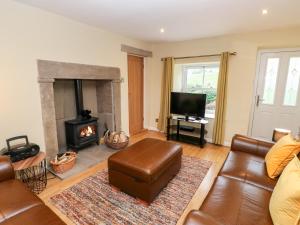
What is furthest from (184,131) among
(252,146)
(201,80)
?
(252,146)

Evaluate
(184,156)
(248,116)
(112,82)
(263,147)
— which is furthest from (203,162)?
(112,82)

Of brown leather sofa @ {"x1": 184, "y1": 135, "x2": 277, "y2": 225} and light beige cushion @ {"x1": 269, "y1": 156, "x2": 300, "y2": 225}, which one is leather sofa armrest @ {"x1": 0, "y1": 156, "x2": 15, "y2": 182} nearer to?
brown leather sofa @ {"x1": 184, "y1": 135, "x2": 277, "y2": 225}

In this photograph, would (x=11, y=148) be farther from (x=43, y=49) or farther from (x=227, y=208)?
(x=227, y=208)

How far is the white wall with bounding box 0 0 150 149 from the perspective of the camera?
217 centimetres

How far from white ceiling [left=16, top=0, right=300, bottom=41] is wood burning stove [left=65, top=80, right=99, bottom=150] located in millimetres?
1258

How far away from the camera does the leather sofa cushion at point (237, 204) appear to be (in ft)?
4.00

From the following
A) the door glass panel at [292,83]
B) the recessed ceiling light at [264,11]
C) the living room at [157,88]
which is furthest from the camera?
the door glass panel at [292,83]

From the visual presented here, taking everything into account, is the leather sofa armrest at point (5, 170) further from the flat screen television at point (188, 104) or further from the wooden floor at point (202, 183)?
the flat screen television at point (188, 104)

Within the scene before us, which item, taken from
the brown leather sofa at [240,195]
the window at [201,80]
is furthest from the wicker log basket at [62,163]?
the window at [201,80]

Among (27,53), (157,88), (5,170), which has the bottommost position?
(5,170)

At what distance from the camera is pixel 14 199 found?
1359 millimetres

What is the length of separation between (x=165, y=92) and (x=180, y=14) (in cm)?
213

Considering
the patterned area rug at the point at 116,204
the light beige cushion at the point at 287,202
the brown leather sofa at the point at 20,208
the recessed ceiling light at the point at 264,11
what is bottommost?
the patterned area rug at the point at 116,204

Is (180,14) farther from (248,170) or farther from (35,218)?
(35,218)
